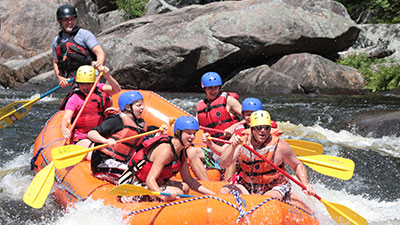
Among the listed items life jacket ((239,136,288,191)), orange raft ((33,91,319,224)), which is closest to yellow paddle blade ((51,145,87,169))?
orange raft ((33,91,319,224))

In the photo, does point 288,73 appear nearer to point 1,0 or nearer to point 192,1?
point 192,1

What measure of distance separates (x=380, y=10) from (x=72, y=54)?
13410 millimetres

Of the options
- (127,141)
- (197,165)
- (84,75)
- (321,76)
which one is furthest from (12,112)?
(321,76)

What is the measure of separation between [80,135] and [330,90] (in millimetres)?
7416

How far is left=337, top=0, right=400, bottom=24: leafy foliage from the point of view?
1613 centimetres

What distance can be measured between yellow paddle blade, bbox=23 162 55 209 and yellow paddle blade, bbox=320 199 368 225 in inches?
93.9

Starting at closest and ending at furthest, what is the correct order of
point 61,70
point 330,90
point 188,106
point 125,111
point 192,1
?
point 125,111 → point 61,70 → point 188,106 → point 330,90 → point 192,1

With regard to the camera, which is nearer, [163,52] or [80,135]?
[80,135]

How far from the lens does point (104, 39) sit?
44.4 feet

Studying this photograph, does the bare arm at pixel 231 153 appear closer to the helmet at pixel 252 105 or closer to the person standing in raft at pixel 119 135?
the person standing in raft at pixel 119 135

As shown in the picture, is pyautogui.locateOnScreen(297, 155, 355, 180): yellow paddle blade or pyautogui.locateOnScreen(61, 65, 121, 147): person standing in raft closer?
pyautogui.locateOnScreen(297, 155, 355, 180): yellow paddle blade

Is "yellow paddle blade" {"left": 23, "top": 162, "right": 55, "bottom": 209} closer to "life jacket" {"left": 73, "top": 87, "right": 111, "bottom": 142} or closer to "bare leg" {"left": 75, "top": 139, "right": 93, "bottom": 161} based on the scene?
"bare leg" {"left": 75, "top": 139, "right": 93, "bottom": 161}

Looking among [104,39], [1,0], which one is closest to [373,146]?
[104,39]

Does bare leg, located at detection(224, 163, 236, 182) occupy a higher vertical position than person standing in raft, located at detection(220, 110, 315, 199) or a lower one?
lower
